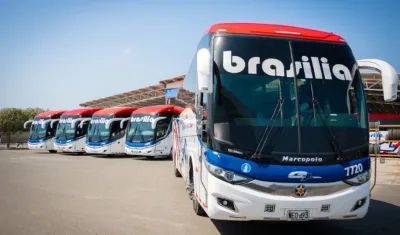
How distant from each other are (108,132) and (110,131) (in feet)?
0.46

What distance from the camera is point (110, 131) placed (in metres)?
21.2

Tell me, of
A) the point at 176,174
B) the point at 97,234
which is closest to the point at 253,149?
the point at 97,234

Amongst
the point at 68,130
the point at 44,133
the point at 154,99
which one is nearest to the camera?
the point at 68,130

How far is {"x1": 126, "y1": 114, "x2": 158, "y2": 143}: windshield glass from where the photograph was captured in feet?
63.6

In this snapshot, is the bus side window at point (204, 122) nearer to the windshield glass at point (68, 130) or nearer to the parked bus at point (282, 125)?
the parked bus at point (282, 125)

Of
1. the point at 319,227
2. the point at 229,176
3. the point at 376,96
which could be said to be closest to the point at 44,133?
the point at 319,227

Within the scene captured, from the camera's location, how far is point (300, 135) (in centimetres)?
455

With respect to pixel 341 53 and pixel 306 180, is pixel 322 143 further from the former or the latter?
pixel 341 53

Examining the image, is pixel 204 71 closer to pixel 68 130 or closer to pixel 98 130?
pixel 98 130

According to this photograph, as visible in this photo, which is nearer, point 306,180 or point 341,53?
point 306,180

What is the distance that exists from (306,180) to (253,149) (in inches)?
30.7

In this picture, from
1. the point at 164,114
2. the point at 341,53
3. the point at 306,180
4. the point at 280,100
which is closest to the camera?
the point at 306,180

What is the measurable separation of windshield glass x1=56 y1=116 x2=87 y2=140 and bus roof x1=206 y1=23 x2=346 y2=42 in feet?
66.2

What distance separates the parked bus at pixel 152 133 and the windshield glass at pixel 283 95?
14215 millimetres
